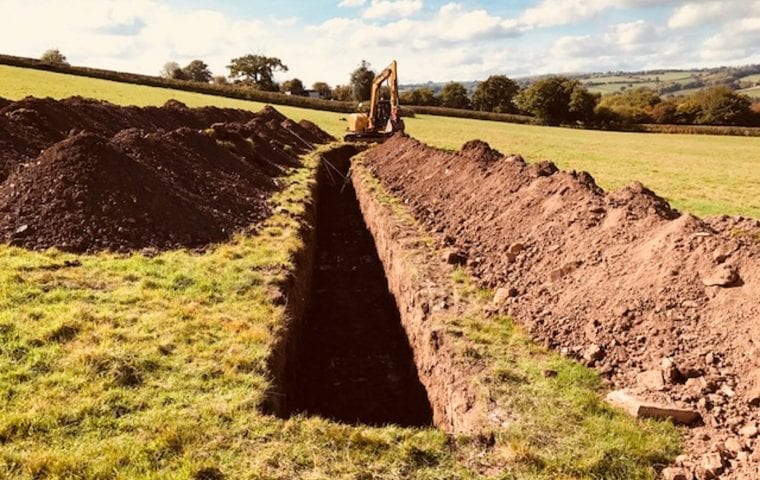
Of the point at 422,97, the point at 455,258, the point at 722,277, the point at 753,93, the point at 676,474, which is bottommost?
the point at 676,474

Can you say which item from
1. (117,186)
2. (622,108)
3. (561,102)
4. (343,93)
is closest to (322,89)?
(343,93)

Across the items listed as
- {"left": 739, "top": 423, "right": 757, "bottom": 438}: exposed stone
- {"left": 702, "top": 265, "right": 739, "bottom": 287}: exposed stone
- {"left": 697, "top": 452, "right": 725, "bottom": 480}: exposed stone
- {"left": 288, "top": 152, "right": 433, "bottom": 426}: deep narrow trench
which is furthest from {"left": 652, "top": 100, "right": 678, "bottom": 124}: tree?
{"left": 697, "top": 452, "right": 725, "bottom": 480}: exposed stone

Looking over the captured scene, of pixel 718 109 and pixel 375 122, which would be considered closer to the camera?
pixel 375 122

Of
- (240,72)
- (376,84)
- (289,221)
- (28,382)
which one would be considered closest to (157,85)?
(240,72)

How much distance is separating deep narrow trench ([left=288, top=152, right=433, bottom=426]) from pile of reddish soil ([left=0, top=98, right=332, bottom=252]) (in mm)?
2294

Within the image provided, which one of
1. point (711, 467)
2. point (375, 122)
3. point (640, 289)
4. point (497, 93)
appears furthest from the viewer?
point (497, 93)

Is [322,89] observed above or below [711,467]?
above

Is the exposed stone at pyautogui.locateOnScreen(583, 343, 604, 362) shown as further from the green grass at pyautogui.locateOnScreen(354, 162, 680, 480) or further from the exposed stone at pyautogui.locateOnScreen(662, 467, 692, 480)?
the exposed stone at pyautogui.locateOnScreen(662, 467, 692, 480)

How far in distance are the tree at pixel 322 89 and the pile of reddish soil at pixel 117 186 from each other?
81543 mm

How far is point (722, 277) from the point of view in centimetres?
576

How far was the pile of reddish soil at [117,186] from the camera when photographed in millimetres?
9297

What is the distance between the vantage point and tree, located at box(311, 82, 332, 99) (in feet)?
316

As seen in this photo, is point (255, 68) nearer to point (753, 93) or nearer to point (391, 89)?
point (391, 89)

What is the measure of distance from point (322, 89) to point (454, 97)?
28.1 metres
